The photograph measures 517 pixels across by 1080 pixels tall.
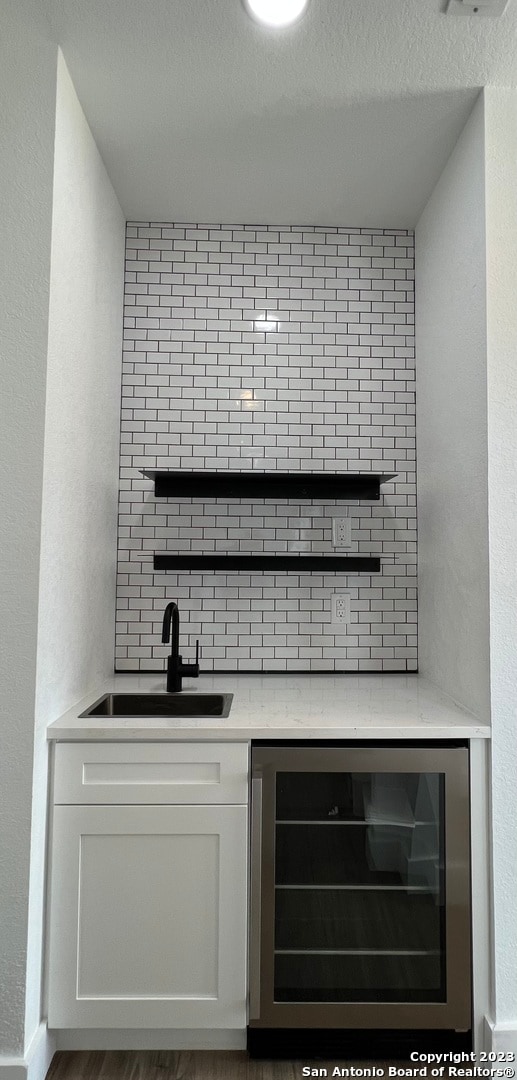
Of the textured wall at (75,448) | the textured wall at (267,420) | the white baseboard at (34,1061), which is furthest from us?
the textured wall at (267,420)

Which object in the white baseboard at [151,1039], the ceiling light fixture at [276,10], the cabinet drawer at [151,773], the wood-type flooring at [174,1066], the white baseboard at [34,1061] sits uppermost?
the ceiling light fixture at [276,10]

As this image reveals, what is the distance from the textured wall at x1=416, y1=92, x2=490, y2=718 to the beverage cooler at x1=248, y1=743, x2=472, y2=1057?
0.33 m

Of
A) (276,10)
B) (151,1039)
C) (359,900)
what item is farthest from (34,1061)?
(276,10)

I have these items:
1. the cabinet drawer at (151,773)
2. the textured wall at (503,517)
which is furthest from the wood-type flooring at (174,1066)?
the cabinet drawer at (151,773)

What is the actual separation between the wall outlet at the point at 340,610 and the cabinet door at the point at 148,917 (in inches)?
39.5

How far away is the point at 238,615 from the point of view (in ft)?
8.61

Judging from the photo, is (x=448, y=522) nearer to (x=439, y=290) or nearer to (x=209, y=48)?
(x=439, y=290)

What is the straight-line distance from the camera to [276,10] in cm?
164

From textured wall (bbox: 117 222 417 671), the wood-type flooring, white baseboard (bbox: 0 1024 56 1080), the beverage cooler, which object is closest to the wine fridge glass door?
the beverage cooler

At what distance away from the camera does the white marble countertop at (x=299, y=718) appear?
1.79 metres

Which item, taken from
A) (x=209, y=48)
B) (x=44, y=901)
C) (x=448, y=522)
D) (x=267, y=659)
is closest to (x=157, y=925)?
(x=44, y=901)

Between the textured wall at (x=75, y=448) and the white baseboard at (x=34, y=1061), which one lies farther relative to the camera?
the textured wall at (x=75, y=448)

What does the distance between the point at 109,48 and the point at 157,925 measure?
2.32 meters

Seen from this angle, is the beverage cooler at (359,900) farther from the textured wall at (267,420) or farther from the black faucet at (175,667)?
the textured wall at (267,420)
